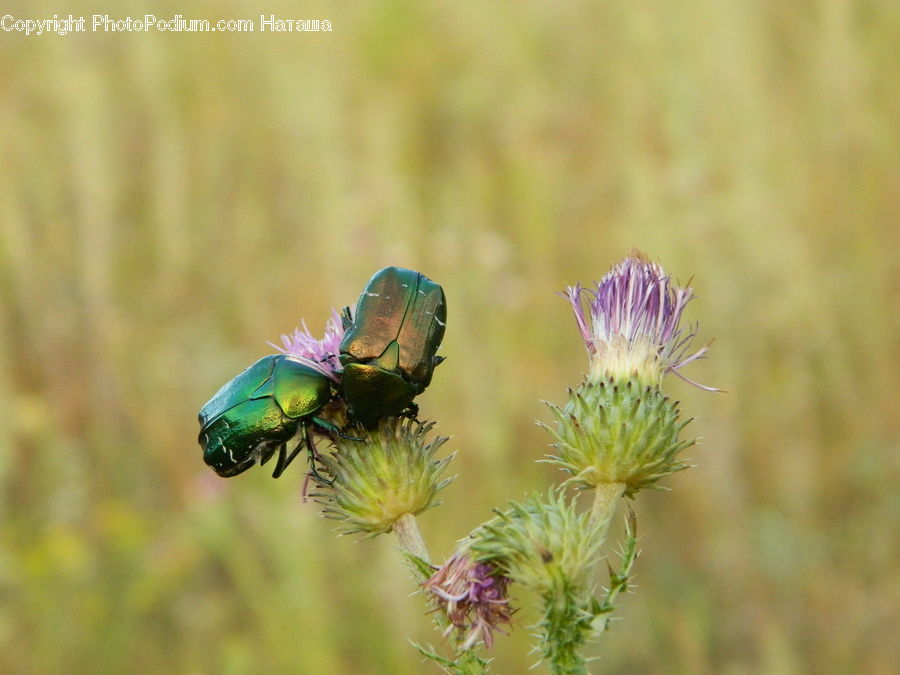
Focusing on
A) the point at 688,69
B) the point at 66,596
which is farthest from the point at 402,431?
the point at 688,69

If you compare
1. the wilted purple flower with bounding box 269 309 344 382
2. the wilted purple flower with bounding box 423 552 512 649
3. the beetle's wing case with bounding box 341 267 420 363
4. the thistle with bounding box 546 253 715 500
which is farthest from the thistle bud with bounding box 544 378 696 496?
the wilted purple flower with bounding box 269 309 344 382

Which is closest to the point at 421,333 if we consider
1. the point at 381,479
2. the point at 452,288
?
the point at 381,479

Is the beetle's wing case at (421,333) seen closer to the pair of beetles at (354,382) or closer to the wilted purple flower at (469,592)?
the pair of beetles at (354,382)

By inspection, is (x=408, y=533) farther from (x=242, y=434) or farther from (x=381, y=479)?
(x=242, y=434)

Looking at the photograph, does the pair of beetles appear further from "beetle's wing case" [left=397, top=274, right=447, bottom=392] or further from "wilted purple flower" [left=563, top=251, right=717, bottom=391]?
"wilted purple flower" [left=563, top=251, right=717, bottom=391]

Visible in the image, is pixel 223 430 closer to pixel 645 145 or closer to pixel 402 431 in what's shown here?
pixel 402 431

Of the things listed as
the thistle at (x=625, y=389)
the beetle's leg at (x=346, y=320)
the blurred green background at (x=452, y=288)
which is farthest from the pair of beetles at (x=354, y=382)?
the blurred green background at (x=452, y=288)

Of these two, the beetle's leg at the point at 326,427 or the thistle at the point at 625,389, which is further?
the beetle's leg at the point at 326,427
